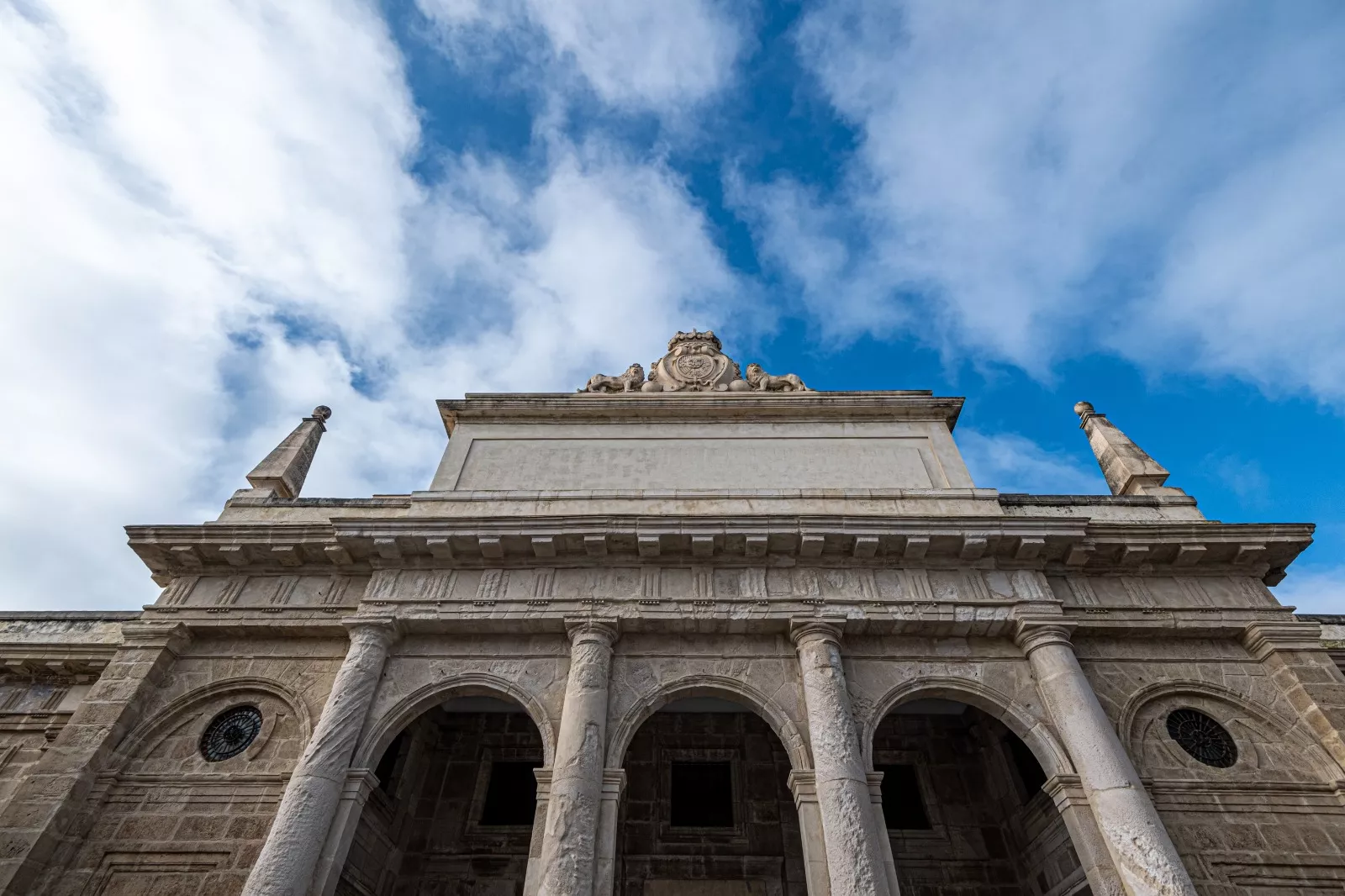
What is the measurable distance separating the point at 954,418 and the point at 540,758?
34.2 feet

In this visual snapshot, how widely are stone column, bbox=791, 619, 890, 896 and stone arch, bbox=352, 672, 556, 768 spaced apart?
11.5ft

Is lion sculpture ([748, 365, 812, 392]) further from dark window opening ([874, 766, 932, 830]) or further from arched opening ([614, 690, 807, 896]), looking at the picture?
dark window opening ([874, 766, 932, 830])

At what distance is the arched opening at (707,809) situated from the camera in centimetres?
1157

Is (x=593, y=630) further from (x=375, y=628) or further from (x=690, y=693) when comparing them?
(x=375, y=628)

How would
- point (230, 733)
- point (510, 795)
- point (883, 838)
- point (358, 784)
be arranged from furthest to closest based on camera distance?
point (510, 795) → point (230, 733) → point (358, 784) → point (883, 838)

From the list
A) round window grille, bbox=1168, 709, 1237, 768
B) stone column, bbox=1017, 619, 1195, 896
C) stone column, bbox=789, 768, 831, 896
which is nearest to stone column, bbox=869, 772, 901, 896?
stone column, bbox=789, 768, 831, 896

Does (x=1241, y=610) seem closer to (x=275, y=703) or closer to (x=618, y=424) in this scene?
(x=618, y=424)

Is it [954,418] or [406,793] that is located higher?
[954,418]

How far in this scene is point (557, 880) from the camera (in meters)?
8.25

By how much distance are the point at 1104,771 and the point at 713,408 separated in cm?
868

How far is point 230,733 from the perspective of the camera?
1056 cm

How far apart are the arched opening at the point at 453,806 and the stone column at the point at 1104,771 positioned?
25.1ft

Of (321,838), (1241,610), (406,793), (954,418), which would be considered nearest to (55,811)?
(321,838)

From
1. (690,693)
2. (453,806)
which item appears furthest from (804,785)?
(453,806)
